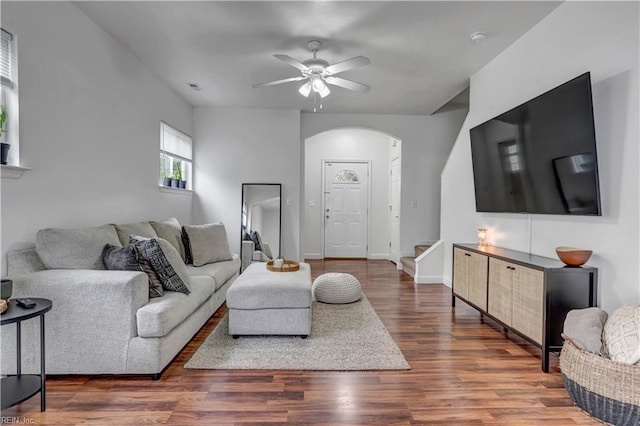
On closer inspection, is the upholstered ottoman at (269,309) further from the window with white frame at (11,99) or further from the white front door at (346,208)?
the white front door at (346,208)

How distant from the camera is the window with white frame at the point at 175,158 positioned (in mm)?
4734

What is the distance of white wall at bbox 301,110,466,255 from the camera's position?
6.00 metres

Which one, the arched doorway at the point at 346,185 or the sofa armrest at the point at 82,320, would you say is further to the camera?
the arched doorway at the point at 346,185

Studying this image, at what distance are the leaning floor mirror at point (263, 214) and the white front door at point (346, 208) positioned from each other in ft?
6.20

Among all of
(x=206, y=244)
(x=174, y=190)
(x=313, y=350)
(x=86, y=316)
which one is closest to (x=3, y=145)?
(x=86, y=316)

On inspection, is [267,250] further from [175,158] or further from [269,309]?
[269,309]

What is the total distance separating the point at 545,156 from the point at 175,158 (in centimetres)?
446

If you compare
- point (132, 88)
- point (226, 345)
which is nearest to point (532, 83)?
point (226, 345)

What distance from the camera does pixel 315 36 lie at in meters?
3.19

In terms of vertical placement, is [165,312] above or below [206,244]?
below

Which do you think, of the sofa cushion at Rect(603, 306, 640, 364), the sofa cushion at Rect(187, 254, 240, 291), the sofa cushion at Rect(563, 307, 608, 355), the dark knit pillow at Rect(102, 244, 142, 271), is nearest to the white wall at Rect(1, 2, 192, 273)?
the dark knit pillow at Rect(102, 244, 142, 271)

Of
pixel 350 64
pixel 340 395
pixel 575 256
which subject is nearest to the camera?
pixel 340 395

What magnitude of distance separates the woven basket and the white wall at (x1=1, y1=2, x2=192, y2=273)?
3.25 meters

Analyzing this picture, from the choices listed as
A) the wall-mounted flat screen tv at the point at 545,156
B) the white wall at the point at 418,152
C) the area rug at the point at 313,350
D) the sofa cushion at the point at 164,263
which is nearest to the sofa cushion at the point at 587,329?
the wall-mounted flat screen tv at the point at 545,156
